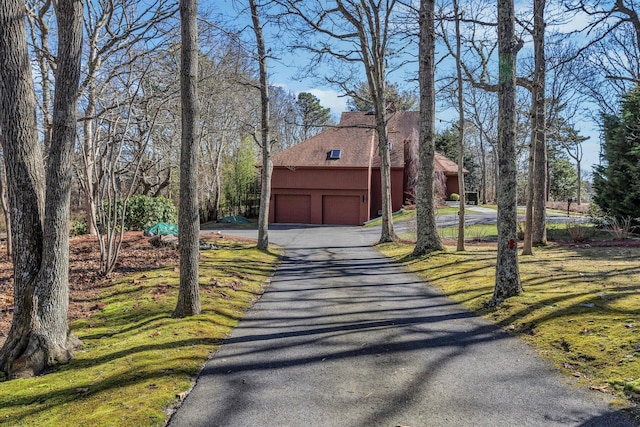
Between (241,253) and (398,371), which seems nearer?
(398,371)

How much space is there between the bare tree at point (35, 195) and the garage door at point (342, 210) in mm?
27281

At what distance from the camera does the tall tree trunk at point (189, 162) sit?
6.52 meters

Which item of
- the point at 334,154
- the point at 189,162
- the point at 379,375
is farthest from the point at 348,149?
the point at 379,375

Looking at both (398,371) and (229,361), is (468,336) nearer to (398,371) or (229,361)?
(398,371)

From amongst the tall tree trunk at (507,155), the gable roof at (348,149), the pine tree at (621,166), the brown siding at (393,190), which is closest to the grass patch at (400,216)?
the brown siding at (393,190)

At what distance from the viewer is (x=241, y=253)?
14305 mm

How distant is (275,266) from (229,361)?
25.5 ft

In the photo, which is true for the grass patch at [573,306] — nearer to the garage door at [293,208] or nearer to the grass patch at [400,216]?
the grass patch at [400,216]

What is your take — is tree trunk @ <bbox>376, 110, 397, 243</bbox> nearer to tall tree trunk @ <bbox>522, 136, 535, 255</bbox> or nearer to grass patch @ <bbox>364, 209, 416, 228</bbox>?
tall tree trunk @ <bbox>522, 136, 535, 255</bbox>

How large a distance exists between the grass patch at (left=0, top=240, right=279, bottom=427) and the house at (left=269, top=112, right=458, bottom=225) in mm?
23060

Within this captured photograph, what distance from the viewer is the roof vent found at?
1281 inches

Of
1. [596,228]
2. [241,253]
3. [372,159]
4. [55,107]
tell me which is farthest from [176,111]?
[372,159]

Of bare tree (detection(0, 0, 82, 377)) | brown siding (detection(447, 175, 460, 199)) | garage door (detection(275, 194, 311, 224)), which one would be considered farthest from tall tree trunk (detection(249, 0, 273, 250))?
brown siding (detection(447, 175, 460, 199))

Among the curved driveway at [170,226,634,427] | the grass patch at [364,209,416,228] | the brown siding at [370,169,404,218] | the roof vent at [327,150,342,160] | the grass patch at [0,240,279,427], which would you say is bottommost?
the grass patch at [0,240,279,427]
